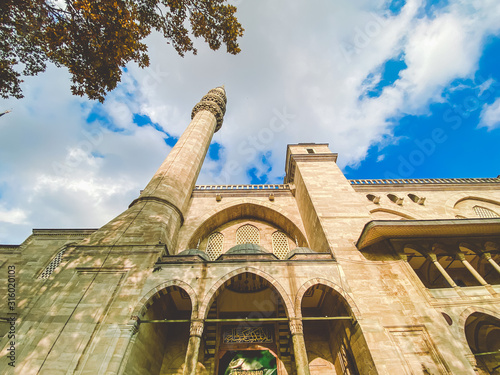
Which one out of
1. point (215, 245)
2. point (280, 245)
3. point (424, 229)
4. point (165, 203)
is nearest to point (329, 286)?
point (424, 229)

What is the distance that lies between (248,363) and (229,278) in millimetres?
3513

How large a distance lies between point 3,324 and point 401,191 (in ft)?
64.1

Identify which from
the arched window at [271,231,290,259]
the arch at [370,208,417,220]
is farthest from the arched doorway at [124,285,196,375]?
the arch at [370,208,417,220]

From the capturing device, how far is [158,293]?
6598mm

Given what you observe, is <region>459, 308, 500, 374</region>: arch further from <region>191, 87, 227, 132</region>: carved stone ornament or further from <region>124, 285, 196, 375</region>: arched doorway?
<region>191, 87, 227, 132</region>: carved stone ornament

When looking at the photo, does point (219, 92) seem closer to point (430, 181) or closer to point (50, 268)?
point (50, 268)

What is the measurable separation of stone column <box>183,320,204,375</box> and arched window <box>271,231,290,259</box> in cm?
597

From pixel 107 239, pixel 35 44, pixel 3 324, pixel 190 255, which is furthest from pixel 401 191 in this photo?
pixel 3 324

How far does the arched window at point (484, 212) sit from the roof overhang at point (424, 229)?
257 inches

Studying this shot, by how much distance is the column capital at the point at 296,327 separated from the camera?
19.8ft

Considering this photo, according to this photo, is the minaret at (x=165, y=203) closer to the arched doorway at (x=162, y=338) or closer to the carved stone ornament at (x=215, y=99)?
the arched doorway at (x=162, y=338)

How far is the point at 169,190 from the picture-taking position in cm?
1050

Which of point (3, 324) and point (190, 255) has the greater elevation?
point (190, 255)

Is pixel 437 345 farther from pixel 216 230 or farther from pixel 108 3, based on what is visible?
pixel 108 3
